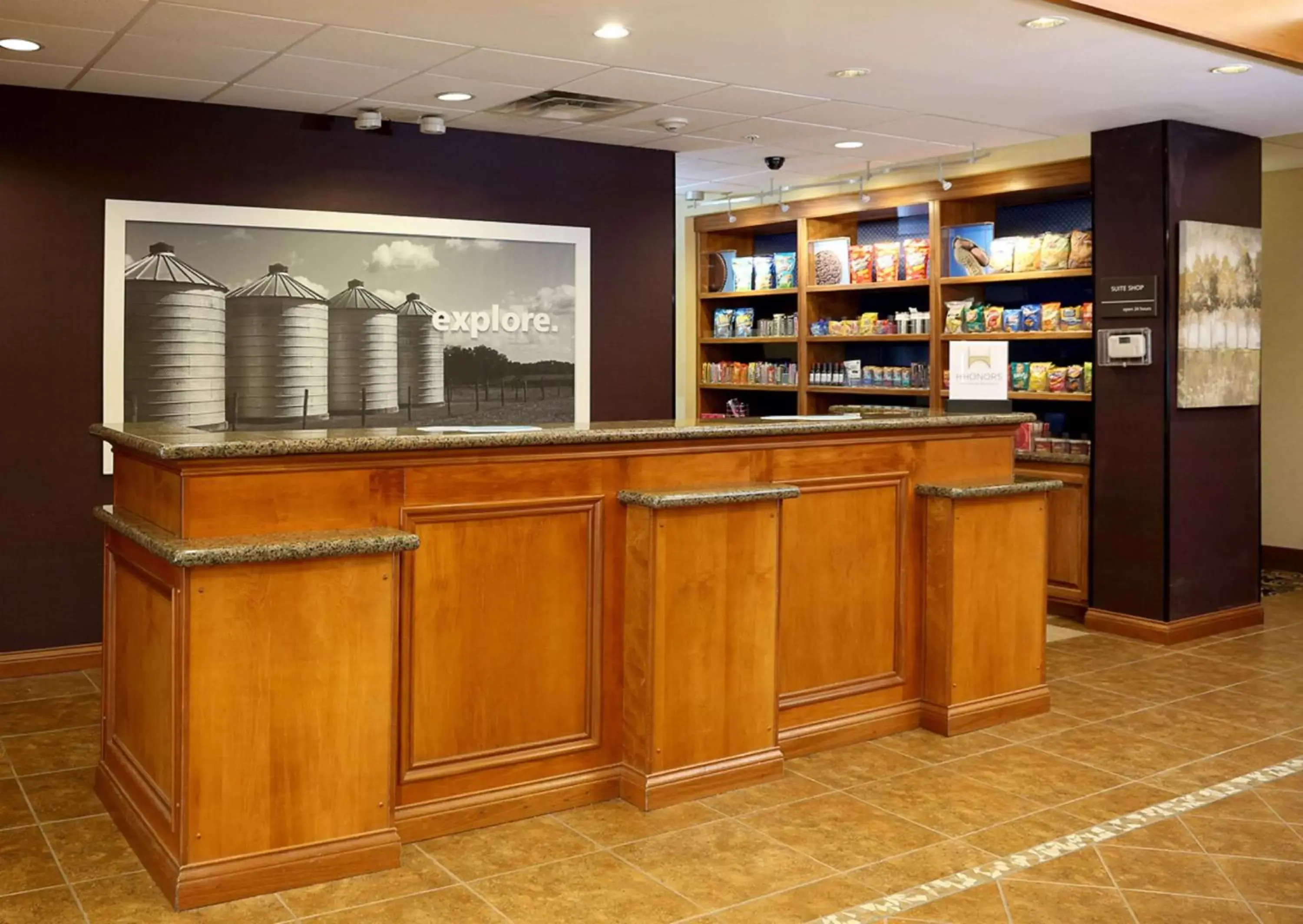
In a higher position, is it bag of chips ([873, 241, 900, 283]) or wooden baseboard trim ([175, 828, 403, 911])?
bag of chips ([873, 241, 900, 283])

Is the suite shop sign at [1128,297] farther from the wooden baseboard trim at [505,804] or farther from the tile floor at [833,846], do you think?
the wooden baseboard trim at [505,804]

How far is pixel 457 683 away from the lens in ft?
12.4

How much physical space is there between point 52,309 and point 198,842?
11.2 feet

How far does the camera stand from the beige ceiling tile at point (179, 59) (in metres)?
4.89

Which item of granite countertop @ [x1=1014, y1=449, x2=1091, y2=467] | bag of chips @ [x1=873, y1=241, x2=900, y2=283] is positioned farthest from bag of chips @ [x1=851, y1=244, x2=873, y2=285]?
granite countertop @ [x1=1014, y1=449, x2=1091, y2=467]

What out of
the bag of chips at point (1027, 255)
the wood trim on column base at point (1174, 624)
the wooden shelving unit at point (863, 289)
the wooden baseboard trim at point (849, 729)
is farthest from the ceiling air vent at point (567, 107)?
the wood trim on column base at point (1174, 624)

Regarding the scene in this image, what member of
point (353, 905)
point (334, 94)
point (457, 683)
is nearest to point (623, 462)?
point (457, 683)

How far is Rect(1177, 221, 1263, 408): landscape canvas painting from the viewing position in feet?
21.3

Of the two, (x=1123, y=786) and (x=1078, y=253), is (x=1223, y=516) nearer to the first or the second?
A: (x=1078, y=253)

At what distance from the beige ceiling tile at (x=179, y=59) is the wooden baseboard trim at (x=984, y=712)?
380cm

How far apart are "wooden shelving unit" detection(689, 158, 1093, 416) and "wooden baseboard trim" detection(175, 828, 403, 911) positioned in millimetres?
5043

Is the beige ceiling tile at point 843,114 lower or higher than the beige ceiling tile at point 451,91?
higher

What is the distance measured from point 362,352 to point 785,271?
379 centimetres

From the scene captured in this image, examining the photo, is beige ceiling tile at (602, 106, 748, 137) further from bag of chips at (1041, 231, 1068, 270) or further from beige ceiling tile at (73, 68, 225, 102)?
bag of chips at (1041, 231, 1068, 270)
